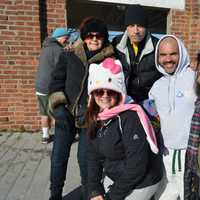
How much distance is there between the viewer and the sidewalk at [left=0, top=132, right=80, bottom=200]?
13.9 feet

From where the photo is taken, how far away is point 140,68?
124 inches

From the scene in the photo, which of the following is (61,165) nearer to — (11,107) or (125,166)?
(125,166)

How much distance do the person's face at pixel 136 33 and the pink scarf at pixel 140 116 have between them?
2.82ft

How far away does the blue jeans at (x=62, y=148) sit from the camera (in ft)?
11.7

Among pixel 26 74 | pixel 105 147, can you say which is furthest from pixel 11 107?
pixel 105 147

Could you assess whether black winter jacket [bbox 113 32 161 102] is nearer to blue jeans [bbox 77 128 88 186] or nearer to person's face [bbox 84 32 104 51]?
person's face [bbox 84 32 104 51]

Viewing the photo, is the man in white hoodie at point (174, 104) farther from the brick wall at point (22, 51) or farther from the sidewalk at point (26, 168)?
the brick wall at point (22, 51)

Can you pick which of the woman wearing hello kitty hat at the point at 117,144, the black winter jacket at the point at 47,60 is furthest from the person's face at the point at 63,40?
the woman wearing hello kitty hat at the point at 117,144

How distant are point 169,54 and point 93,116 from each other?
0.66 meters

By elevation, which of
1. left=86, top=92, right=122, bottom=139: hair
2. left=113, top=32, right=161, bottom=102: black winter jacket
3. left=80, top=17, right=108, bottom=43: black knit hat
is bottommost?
left=86, top=92, right=122, bottom=139: hair

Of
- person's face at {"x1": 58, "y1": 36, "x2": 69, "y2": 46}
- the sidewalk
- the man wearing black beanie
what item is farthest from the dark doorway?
the man wearing black beanie

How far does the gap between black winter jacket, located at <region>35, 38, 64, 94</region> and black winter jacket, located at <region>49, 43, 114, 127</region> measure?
2.35 metres

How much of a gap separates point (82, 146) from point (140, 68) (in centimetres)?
91

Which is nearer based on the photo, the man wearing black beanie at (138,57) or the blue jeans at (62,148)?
the man wearing black beanie at (138,57)
